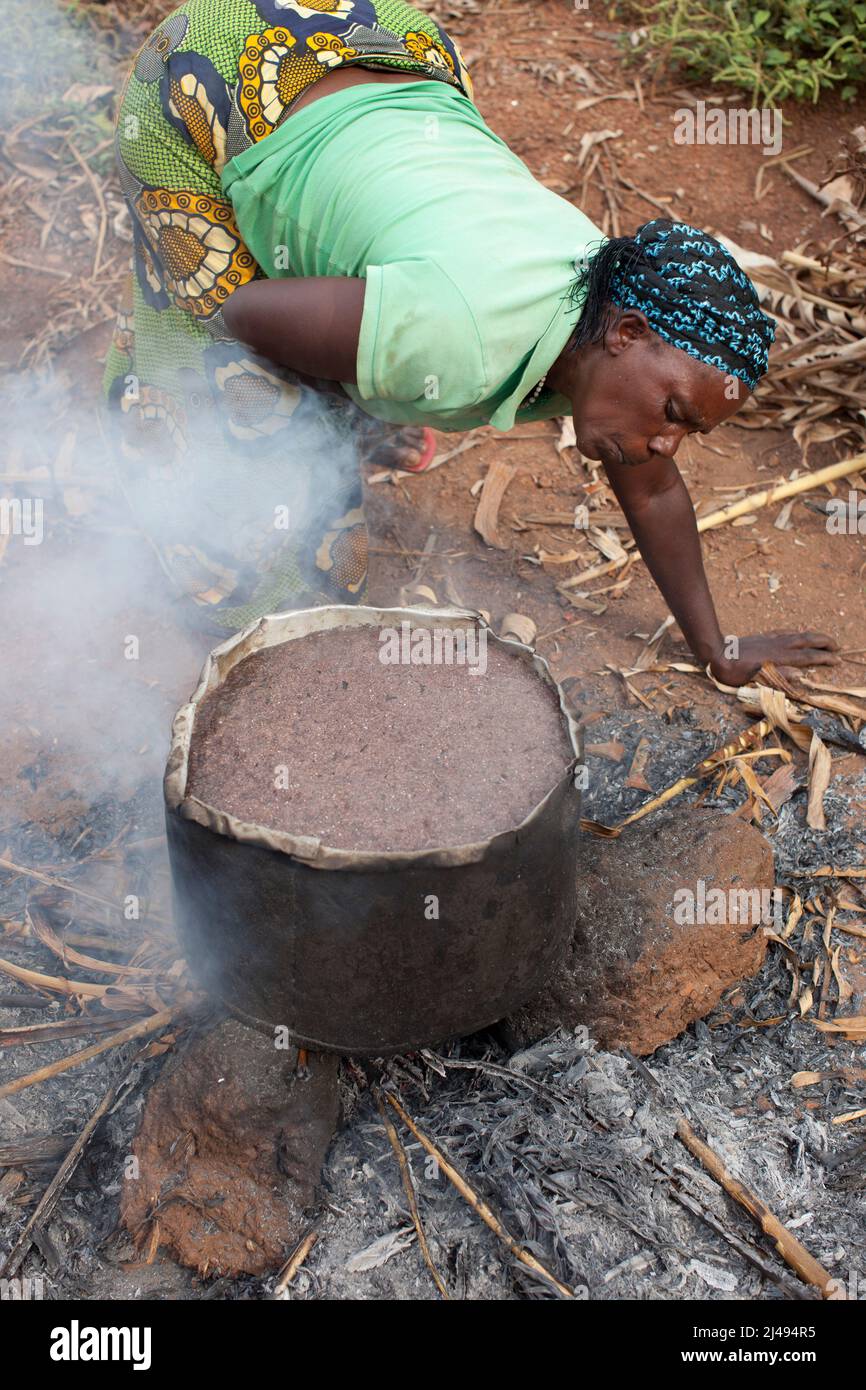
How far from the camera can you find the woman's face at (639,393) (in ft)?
7.07

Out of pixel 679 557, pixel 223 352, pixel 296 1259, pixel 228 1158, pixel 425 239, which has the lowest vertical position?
pixel 296 1259

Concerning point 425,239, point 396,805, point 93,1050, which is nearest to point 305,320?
point 425,239

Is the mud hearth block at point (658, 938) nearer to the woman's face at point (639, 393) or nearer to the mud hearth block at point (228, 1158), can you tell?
the mud hearth block at point (228, 1158)

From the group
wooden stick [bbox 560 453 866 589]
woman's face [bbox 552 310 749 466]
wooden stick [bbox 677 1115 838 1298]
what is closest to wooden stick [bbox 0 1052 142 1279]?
wooden stick [bbox 677 1115 838 1298]

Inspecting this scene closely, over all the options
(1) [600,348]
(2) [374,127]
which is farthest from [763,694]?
A: (2) [374,127]

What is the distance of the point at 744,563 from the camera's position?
3.74 m

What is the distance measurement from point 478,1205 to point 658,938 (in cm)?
66

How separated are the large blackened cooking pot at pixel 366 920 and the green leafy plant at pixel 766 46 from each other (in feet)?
14.5

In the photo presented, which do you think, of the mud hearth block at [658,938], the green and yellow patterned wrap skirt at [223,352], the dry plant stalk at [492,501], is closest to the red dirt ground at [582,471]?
the dry plant stalk at [492,501]

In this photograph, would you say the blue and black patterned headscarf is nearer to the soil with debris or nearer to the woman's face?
the woman's face

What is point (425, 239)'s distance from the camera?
7.13 ft

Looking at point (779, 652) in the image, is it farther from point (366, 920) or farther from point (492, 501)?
point (366, 920)

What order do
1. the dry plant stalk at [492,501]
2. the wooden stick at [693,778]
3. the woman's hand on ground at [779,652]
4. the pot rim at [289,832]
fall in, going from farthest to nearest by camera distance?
1. the dry plant stalk at [492,501]
2. the woman's hand on ground at [779,652]
3. the wooden stick at [693,778]
4. the pot rim at [289,832]
